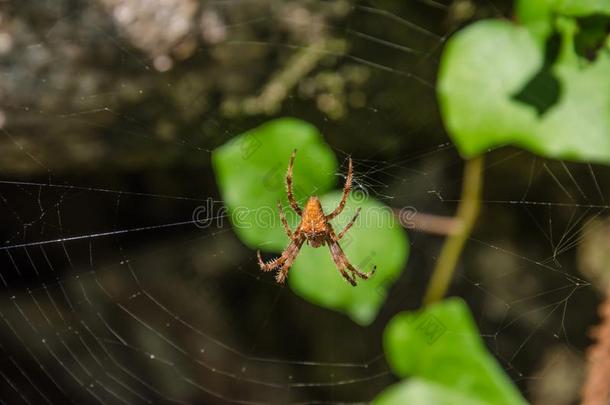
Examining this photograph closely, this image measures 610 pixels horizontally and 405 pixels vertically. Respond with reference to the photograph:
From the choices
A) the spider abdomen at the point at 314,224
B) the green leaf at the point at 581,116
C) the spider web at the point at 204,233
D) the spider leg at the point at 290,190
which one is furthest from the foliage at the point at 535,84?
the spider abdomen at the point at 314,224

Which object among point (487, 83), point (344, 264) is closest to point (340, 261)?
point (344, 264)

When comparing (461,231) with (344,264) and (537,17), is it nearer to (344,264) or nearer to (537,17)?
(344,264)

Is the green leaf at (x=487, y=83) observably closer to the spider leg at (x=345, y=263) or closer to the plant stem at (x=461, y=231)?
the plant stem at (x=461, y=231)

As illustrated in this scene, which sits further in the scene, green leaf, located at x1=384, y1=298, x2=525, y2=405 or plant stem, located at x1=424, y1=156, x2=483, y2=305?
plant stem, located at x1=424, y1=156, x2=483, y2=305

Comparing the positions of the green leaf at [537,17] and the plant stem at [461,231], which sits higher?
the green leaf at [537,17]

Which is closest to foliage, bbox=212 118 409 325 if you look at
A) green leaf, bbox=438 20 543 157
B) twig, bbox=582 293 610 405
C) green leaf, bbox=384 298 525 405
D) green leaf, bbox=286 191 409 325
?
green leaf, bbox=286 191 409 325

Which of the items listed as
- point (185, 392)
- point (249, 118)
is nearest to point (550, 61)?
point (249, 118)

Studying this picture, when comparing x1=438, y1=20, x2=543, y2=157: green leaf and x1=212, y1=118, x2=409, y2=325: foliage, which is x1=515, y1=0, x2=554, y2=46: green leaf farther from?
x1=212, y1=118, x2=409, y2=325: foliage

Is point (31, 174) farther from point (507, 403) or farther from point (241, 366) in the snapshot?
point (507, 403)
